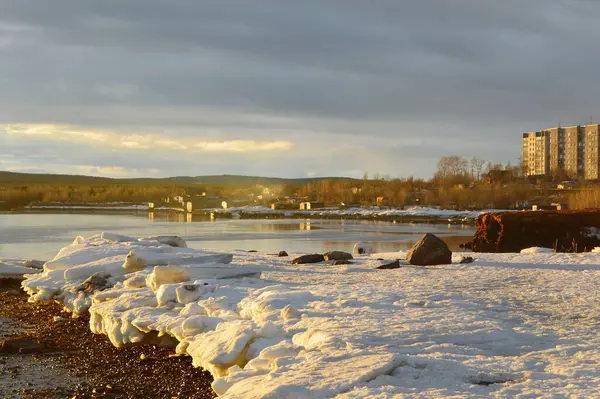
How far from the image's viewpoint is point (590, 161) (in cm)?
16125

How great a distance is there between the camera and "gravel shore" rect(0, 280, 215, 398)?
30.1 ft

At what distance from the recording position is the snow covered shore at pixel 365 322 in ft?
22.6

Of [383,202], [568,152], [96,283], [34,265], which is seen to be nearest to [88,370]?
[96,283]

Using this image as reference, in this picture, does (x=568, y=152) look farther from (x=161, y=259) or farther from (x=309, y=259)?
(x=161, y=259)

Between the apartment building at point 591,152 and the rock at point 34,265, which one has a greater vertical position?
the apartment building at point 591,152

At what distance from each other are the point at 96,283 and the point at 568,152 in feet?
557

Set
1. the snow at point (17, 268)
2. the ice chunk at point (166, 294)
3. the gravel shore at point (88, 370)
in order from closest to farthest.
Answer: the gravel shore at point (88, 370), the ice chunk at point (166, 294), the snow at point (17, 268)

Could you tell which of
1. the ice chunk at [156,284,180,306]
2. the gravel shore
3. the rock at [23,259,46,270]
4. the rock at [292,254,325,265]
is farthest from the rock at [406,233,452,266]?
the rock at [23,259,46,270]

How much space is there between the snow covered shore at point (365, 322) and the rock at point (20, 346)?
1126mm

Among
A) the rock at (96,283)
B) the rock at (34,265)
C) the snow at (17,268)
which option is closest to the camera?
the rock at (96,283)

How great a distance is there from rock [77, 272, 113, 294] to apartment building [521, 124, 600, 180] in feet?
483

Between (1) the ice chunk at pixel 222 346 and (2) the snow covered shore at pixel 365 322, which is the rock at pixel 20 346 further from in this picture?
(1) the ice chunk at pixel 222 346

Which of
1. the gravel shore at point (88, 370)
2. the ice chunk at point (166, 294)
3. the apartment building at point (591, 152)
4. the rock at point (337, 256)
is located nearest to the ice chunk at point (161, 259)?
the gravel shore at point (88, 370)

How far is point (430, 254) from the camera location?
51.5 feet
